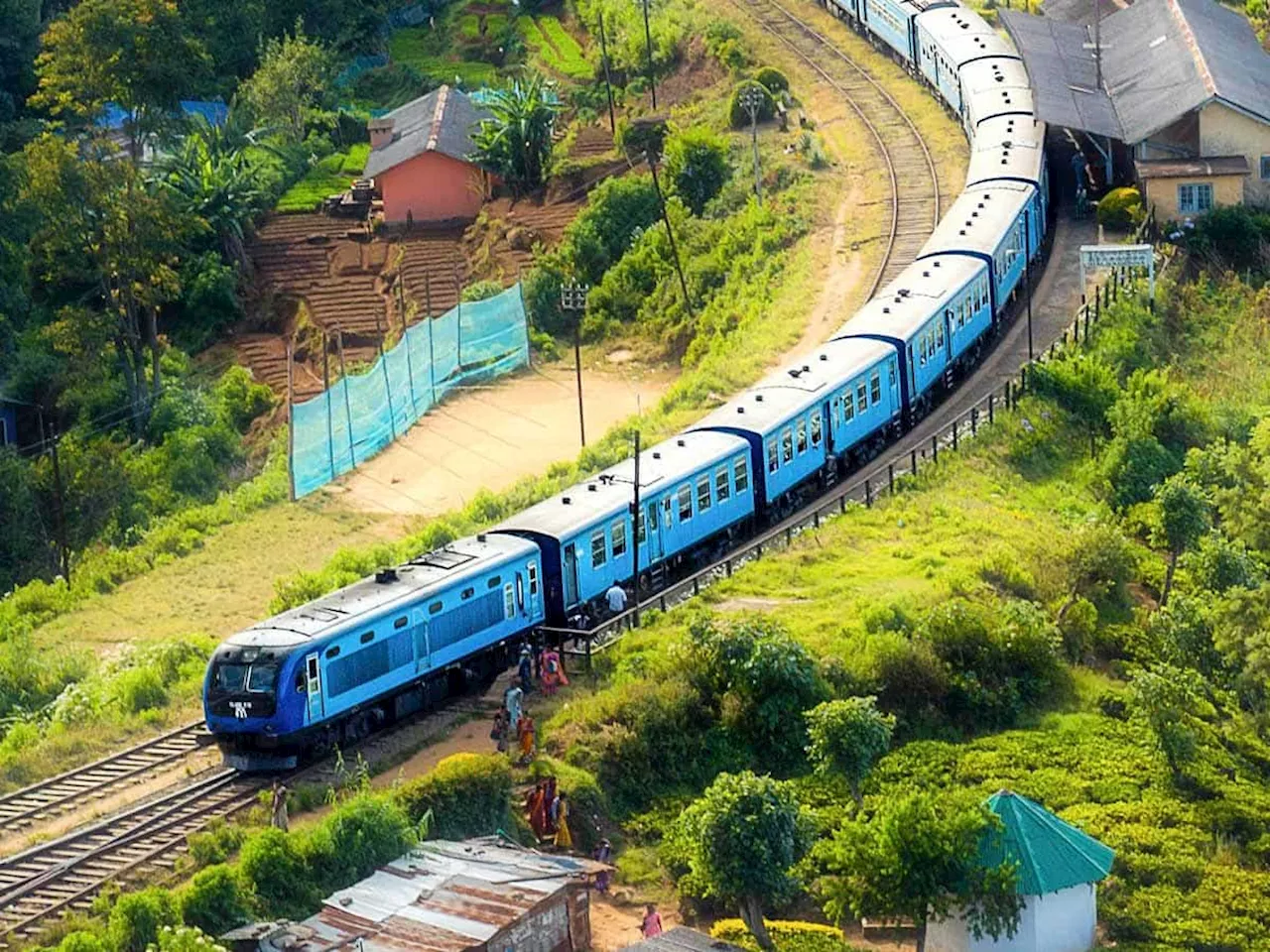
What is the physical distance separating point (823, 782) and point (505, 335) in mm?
27164

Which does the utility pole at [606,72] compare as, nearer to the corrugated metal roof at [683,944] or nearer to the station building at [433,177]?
the station building at [433,177]

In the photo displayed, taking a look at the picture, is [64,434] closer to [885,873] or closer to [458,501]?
[458,501]

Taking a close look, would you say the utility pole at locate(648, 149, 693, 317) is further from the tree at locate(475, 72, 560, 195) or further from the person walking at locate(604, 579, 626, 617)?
the person walking at locate(604, 579, 626, 617)

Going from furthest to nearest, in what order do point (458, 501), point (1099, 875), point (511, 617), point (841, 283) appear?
1. point (841, 283)
2. point (458, 501)
3. point (511, 617)
4. point (1099, 875)

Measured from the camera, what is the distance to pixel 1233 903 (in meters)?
35.3

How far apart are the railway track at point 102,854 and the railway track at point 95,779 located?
1.48 m

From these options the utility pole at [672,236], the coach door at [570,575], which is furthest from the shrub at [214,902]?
the utility pole at [672,236]

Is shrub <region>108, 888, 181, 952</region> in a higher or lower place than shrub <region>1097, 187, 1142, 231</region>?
lower

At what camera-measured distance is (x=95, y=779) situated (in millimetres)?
37781

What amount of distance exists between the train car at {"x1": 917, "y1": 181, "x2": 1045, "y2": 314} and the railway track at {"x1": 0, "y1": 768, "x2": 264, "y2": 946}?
83.0 feet

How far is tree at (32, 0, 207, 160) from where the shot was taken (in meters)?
71.6

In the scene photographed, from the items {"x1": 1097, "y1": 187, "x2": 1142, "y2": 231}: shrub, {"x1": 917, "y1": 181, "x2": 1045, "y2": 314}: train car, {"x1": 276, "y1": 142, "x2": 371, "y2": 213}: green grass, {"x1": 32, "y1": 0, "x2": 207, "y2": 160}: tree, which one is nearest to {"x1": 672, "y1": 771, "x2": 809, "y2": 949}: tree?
{"x1": 917, "y1": 181, "x2": 1045, "y2": 314}: train car

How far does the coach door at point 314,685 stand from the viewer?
36.7 m

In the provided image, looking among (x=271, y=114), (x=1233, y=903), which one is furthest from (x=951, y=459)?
(x=271, y=114)
